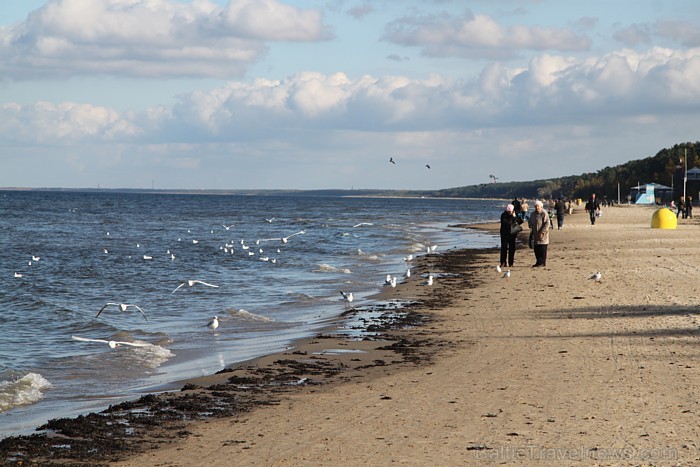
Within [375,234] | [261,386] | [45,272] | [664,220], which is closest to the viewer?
[261,386]

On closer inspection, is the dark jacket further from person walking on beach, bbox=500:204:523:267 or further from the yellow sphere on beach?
the yellow sphere on beach

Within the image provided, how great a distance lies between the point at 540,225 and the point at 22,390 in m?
15.1

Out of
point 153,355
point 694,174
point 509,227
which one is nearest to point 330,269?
point 509,227

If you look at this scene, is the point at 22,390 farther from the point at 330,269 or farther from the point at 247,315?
the point at 330,269

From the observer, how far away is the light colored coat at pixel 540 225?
22.2 meters

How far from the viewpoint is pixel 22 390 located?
10.4m

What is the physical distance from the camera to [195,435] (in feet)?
26.2

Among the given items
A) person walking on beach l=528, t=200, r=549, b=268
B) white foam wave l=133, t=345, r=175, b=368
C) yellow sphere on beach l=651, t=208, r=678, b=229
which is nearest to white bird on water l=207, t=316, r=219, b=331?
white foam wave l=133, t=345, r=175, b=368

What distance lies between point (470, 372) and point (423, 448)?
10.8ft

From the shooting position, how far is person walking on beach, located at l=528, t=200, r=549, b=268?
22172mm

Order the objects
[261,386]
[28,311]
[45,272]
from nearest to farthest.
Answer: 1. [261,386]
2. [28,311]
3. [45,272]

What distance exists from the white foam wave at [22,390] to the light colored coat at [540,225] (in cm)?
1436

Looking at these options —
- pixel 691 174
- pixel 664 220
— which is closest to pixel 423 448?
pixel 664 220

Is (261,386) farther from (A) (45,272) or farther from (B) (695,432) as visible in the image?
(A) (45,272)
